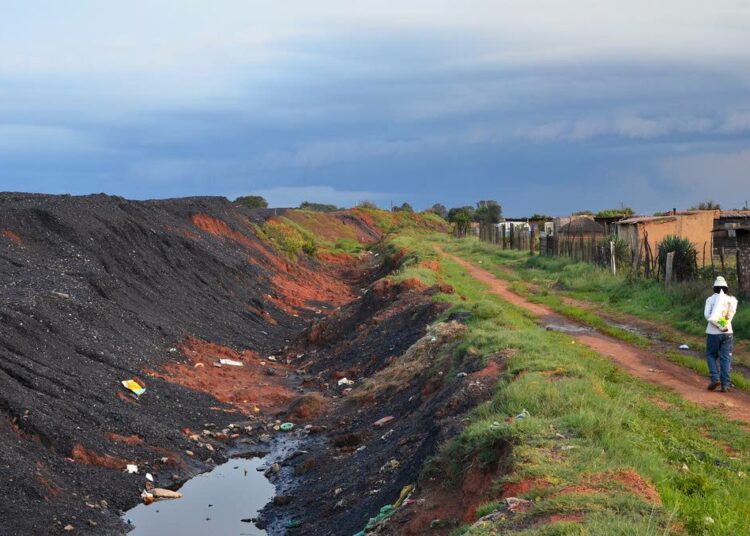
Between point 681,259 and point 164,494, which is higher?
point 681,259

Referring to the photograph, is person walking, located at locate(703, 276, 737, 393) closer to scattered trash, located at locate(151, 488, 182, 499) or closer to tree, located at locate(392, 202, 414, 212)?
scattered trash, located at locate(151, 488, 182, 499)

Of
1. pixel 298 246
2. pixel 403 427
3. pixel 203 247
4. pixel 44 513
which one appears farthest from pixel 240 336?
pixel 298 246

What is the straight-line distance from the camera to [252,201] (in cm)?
9675

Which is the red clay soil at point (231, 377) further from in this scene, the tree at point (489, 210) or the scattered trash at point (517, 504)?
the tree at point (489, 210)

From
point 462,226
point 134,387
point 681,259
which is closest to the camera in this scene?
point 134,387

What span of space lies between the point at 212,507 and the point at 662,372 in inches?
291

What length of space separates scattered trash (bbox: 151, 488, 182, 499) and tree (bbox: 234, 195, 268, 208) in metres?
83.7

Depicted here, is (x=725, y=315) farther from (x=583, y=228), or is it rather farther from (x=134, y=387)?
(x=583, y=228)

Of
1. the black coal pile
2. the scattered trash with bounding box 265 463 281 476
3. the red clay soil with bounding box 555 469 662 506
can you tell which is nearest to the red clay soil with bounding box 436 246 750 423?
the red clay soil with bounding box 555 469 662 506

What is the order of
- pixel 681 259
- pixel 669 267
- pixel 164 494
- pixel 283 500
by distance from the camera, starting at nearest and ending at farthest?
pixel 283 500 < pixel 164 494 < pixel 681 259 < pixel 669 267

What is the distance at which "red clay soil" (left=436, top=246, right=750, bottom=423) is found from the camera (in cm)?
1210

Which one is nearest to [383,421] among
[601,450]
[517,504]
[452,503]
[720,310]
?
[720,310]

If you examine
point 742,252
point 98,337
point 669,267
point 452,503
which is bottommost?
point 452,503

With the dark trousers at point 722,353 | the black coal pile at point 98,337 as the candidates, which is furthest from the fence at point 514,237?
the dark trousers at point 722,353
